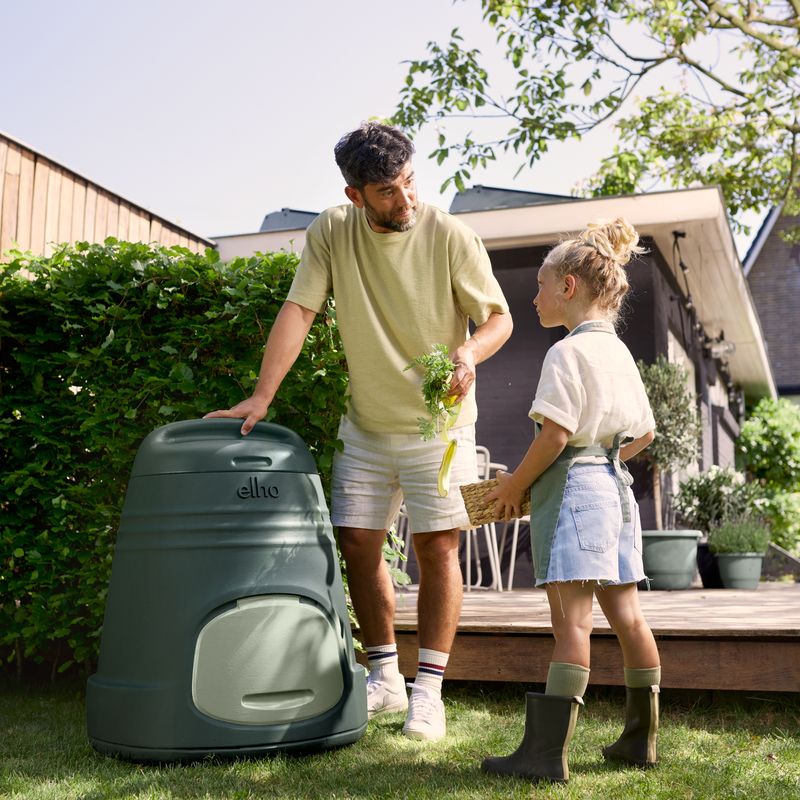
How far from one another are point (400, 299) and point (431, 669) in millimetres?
1048

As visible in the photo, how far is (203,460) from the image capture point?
2324mm

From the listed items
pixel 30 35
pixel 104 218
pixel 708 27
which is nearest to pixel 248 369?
pixel 104 218

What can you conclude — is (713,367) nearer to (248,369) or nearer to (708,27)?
(708,27)

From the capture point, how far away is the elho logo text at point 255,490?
232cm

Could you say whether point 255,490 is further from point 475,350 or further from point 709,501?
point 709,501

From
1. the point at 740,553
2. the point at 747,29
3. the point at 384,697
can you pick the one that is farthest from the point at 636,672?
the point at 747,29

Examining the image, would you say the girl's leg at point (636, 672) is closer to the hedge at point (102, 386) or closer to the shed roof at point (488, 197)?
the hedge at point (102, 386)

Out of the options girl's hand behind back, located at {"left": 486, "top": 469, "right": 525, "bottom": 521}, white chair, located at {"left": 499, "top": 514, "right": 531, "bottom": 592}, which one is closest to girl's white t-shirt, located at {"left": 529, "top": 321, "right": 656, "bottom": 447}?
girl's hand behind back, located at {"left": 486, "top": 469, "right": 525, "bottom": 521}

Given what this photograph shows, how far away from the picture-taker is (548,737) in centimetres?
209

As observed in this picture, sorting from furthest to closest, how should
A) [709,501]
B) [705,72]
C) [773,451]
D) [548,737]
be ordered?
[773,451] < [705,72] < [709,501] < [548,737]

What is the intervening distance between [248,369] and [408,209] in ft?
2.68

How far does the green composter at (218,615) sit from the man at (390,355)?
310 millimetres

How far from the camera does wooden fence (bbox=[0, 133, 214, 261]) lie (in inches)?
178

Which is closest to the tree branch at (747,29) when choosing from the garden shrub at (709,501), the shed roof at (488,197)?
the shed roof at (488,197)
